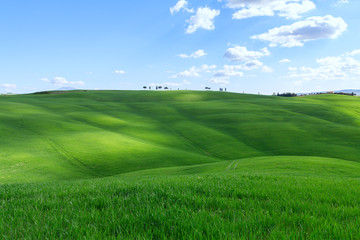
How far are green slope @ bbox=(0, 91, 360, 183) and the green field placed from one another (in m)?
0.28

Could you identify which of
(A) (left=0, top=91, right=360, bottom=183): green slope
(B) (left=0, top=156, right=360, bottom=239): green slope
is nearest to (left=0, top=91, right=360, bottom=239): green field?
(B) (left=0, top=156, right=360, bottom=239): green slope

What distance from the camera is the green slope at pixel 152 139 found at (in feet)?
133

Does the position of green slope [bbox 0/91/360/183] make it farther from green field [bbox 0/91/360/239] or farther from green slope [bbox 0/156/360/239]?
green slope [bbox 0/156/360/239]

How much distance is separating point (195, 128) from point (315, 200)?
6550cm

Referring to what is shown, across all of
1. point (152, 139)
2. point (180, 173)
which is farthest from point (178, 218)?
point (152, 139)

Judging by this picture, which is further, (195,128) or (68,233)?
(195,128)

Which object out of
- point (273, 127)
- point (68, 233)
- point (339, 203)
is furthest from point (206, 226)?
point (273, 127)

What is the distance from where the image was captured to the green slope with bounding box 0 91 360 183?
4056cm

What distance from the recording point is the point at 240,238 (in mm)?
3291

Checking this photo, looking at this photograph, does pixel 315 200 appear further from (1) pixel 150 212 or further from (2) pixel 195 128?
(2) pixel 195 128

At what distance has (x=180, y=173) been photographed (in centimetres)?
2716

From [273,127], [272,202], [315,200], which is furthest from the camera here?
[273,127]

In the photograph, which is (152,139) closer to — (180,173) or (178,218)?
(180,173)

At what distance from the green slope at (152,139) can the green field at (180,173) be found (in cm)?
28
